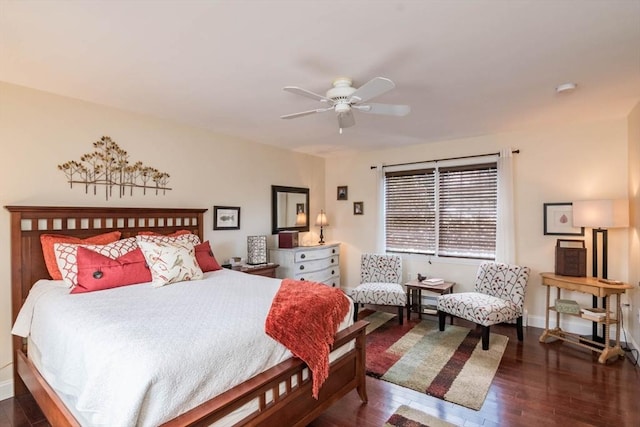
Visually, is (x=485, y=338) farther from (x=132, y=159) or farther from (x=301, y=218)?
(x=132, y=159)

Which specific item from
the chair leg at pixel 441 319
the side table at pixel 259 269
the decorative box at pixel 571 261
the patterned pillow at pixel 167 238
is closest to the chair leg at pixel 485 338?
the chair leg at pixel 441 319

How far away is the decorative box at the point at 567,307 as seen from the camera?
11.2 ft

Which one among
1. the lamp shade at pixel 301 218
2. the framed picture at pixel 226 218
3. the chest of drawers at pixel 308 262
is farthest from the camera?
the lamp shade at pixel 301 218

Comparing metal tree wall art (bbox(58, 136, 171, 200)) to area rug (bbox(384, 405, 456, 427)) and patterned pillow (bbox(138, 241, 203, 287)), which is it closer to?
patterned pillow (bbox(138, 241, 203, 287))

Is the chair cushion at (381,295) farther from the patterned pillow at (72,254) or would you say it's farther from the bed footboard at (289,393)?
the patterned pillow at (72,254)

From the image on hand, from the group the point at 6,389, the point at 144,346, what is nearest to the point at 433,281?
the point at 144,346

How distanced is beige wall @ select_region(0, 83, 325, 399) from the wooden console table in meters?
3.66

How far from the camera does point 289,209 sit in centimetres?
526

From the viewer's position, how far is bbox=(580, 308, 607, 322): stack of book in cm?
324

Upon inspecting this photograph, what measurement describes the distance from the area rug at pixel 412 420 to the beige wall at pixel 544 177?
2.60 metres

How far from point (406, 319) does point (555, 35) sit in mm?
3472

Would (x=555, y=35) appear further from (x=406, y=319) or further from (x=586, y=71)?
(x=406, y=319)

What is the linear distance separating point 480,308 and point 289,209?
302cm

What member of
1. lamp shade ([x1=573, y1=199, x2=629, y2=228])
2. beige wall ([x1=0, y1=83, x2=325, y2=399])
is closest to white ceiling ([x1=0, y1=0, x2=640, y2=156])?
beige wall ([x1=0, y1=83, x2=325, y2=399])
